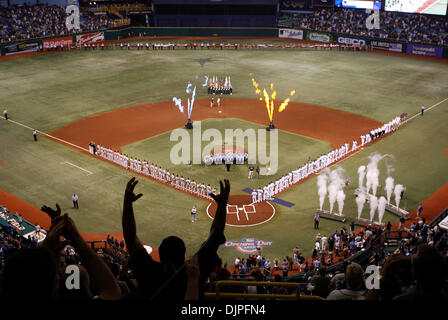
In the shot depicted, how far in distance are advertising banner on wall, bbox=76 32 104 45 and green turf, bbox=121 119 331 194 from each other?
44.2 metres

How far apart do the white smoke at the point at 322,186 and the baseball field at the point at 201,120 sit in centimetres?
49

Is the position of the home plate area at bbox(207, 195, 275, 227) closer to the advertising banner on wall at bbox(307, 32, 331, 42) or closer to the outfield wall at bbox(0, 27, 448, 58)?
the outfield wall at bbox(0, 27, 448, 58)

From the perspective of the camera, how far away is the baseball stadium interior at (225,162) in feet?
17.6

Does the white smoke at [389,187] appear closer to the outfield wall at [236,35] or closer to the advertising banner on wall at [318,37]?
the outfield wall at [236,35]

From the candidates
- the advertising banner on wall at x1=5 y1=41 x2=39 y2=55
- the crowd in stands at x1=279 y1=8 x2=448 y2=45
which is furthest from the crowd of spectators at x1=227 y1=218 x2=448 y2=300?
the advertising banner on wall at x1=5 y1=41 x2=39 y2=55

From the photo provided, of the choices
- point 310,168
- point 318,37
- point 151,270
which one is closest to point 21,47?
point 318,37

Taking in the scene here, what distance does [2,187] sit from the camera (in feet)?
107

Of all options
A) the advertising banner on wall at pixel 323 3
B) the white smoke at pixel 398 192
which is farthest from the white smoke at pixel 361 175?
the advertising banner on wall at pixel 323 3

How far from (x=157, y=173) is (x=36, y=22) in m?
56.2

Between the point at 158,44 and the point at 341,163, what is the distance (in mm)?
54829

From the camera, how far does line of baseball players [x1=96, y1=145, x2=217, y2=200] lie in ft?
104
